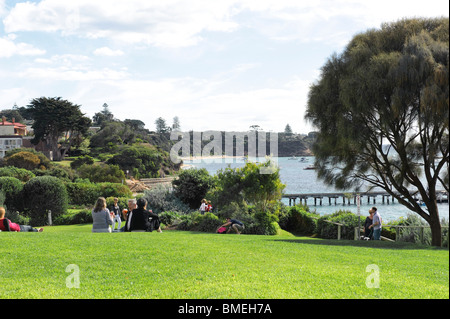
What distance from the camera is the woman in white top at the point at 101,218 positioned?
1313 cm

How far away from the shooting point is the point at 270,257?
33.6 feet

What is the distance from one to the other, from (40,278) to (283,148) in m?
104

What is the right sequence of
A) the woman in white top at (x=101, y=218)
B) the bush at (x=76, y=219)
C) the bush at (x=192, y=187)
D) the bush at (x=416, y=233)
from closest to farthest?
the woman in white top at (x=101, y=218), the bush at (x=416, y=233), the bush at (x=76, y=219), the bush at (x=192, y=187)

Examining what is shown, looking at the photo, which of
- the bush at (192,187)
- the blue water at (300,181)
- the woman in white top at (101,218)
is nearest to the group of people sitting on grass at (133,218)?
the woman in white top at (101,218)

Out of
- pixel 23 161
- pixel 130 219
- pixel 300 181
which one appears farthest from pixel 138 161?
pixel 130 219

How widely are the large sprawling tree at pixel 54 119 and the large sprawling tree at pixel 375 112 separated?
61.3 meters

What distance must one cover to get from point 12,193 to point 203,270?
2477cm

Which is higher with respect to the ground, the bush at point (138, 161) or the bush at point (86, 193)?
the bush at point (138, 161)

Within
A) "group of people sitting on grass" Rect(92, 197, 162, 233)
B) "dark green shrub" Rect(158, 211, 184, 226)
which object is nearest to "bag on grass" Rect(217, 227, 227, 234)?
"group of people sitting on grass" Rect(92, 197, 162, 233)

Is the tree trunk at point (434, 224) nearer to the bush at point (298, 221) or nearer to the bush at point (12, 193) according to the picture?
the bush at point (298, 221)

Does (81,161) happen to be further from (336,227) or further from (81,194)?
(336,227)

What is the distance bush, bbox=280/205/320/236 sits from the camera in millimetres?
24091

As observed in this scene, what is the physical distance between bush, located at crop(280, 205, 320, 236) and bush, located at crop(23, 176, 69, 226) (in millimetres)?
14489
